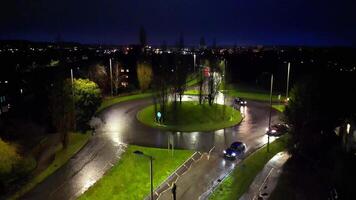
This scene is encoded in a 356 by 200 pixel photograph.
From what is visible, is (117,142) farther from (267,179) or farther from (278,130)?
(278,130)

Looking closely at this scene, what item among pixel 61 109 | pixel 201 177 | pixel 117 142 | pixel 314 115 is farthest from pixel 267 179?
pixel 61 109

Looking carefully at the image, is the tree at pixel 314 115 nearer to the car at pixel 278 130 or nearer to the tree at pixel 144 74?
the car at pixel 278 130

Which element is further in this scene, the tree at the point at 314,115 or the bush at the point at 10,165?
the tree at the point at 314,115

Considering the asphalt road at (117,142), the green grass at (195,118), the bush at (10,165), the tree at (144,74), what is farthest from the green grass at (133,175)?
the tree at (144,74)

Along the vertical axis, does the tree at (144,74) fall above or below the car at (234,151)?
above

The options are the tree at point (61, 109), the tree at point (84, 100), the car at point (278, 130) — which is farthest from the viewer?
the tree at point (84, 100)
